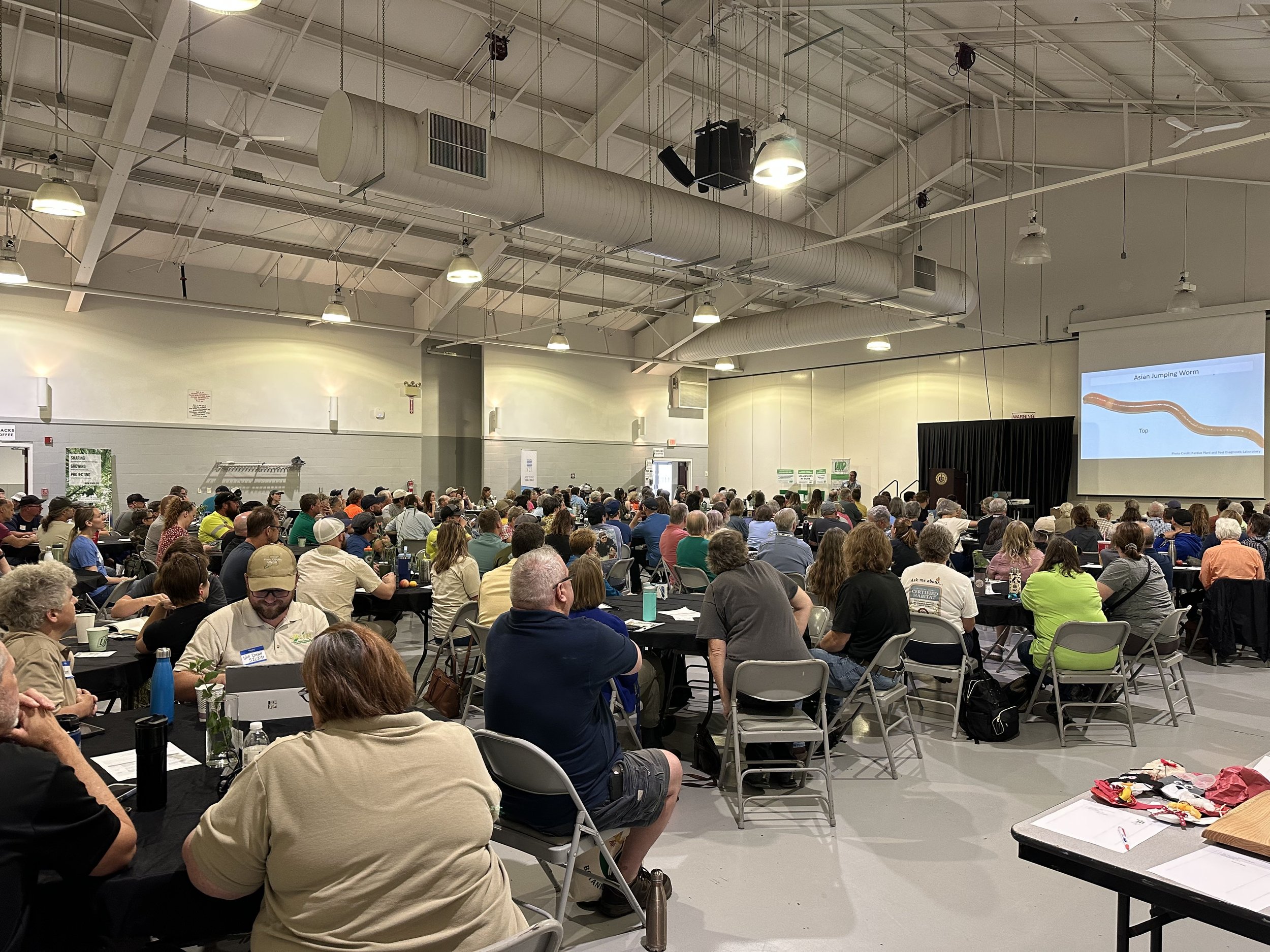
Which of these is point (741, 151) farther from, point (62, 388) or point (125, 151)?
point (62, 388)

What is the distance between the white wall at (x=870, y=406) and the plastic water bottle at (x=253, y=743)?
49.4 ft

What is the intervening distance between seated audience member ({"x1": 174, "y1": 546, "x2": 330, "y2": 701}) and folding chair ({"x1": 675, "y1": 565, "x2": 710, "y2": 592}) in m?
3.91

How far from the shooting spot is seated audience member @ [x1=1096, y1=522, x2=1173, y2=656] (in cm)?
528

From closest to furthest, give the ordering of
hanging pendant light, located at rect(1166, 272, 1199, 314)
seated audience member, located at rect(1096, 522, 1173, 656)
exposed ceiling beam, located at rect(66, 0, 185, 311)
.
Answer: seated audience member, located at rect(1096, 522, 1173, 656), exposed ceiling beam, located at rect(66, 0, 185, 311), hanging pendant light, located at rect(1166, 272, 1199, 314)

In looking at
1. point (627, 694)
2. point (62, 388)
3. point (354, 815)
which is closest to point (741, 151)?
point (627, 694)

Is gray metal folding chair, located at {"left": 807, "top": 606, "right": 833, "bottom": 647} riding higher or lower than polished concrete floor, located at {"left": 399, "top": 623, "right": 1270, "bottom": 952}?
higher

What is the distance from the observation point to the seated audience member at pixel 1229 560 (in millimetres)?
6508

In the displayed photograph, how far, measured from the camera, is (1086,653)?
4.67 metres

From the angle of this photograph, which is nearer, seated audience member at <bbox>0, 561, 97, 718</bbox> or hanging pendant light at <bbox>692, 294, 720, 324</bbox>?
seated audience member at <bbox>0, 561, 97, 718</bbox>

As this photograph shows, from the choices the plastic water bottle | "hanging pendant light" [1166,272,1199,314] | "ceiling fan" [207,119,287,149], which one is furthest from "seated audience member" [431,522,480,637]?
"hanging pendant light" [1166,272,1199,314]

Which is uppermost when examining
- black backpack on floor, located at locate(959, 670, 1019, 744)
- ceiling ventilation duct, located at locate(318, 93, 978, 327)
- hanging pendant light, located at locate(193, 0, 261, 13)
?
ceiling ventilation duct, located at locate(318, 93, 978, 327)

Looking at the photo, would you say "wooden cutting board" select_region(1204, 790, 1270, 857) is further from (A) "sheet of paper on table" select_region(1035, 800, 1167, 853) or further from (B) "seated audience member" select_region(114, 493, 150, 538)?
(B) "seated audience member" select_region(114, 493, 150, 538)

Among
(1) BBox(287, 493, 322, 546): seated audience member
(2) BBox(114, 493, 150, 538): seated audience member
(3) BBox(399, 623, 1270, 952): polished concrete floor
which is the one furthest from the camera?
(2) BBox(114, 493, 150, 538): seated audience member

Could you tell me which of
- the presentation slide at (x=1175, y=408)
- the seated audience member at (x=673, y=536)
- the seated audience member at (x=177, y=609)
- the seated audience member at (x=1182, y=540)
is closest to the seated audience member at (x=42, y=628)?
the seated audience member at (x=177, y=609)
